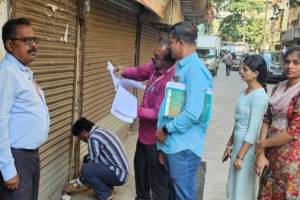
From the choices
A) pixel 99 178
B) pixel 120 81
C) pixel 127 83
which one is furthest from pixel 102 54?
pixel 99 178

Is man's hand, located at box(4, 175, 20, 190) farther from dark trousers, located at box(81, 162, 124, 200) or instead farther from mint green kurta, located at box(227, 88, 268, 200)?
dark trousers, located at box(81, 162, 124, 200)

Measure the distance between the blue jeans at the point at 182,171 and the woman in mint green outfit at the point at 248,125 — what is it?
74cm

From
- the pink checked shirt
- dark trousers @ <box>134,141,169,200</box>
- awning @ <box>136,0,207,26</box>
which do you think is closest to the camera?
the pink checked shirt

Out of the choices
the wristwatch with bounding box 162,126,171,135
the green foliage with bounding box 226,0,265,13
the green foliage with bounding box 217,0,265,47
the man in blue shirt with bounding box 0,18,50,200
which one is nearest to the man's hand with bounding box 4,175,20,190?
the man in blue shirt with bounding box 0,18,50,200

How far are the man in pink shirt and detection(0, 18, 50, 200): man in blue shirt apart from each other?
1661 mm

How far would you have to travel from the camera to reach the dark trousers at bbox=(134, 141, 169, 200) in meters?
5.02

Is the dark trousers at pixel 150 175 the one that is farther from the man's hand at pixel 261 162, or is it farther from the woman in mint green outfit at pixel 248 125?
the man's hand at pixel 261 162

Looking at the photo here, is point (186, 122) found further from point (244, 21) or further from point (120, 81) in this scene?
point (244, 21)

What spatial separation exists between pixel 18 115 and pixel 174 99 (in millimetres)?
1195

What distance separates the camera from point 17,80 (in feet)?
10.1

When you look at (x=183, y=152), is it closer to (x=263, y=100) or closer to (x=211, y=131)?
(x=263, y=100)

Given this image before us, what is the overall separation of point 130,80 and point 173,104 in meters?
1.83

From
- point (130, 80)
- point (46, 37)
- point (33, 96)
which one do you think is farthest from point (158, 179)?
point (33, 96)

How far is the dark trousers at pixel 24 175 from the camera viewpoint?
3.16m
